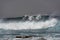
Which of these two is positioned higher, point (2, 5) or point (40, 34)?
point (2, 5)

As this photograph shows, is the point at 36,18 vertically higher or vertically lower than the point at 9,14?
lower

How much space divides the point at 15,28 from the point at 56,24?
458 millimetres

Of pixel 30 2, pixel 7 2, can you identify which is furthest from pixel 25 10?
pixel 7 2

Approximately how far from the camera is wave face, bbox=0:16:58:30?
1.12 meters

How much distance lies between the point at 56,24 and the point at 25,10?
0.38m

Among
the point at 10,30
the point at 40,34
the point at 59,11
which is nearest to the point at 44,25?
the point at 40,34

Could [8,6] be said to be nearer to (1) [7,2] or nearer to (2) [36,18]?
(1) [7,2]

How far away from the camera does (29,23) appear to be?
113 centimetres

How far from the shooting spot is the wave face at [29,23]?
44.1 inches

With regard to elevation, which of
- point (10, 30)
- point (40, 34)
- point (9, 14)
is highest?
point (9, 14)

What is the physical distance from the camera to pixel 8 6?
1.16 m

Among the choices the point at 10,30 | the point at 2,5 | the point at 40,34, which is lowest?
the point at 40,34

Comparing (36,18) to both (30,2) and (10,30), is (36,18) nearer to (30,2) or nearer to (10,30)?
(30,2)

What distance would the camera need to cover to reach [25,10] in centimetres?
115
